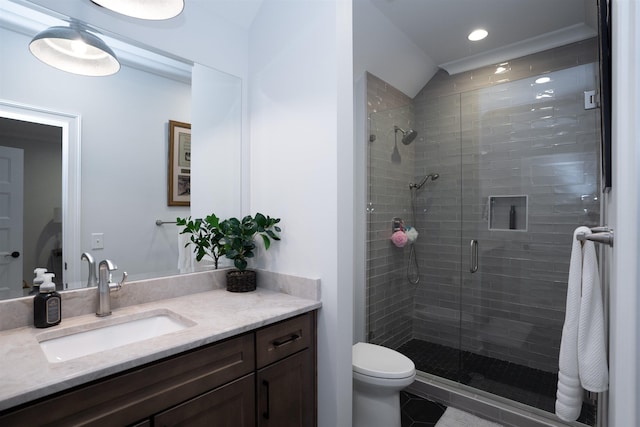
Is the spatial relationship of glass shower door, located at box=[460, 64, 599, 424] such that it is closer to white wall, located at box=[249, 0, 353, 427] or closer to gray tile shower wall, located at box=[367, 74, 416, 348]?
gray tile shower wall, located at box=[367, 74, 416, 348]

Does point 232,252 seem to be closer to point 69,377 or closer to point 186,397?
point 186,397

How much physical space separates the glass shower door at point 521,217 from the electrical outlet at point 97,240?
2.50 metres

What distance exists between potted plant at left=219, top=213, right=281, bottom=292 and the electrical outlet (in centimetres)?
54

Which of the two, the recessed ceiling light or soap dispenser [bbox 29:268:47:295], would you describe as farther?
the recessed ceiling light

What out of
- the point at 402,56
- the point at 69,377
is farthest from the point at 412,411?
the point at 402,56

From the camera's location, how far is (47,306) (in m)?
1.17

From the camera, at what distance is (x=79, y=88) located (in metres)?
1.39

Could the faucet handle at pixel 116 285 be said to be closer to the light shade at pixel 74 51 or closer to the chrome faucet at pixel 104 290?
the chrome faucet at pixel 104 290

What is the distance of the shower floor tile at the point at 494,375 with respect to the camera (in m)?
2.14

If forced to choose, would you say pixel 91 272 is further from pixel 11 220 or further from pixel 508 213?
pixel 508 213

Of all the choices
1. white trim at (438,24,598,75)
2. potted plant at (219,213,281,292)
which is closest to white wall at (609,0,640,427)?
potted plant at (219,213,281,292)

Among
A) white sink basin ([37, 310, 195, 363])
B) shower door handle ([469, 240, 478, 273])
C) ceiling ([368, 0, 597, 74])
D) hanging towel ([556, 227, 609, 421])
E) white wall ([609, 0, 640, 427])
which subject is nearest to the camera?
white wall ([609, 0, 640, 427])

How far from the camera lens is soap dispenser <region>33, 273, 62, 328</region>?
3.82ft

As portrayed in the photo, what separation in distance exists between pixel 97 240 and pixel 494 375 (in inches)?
108
